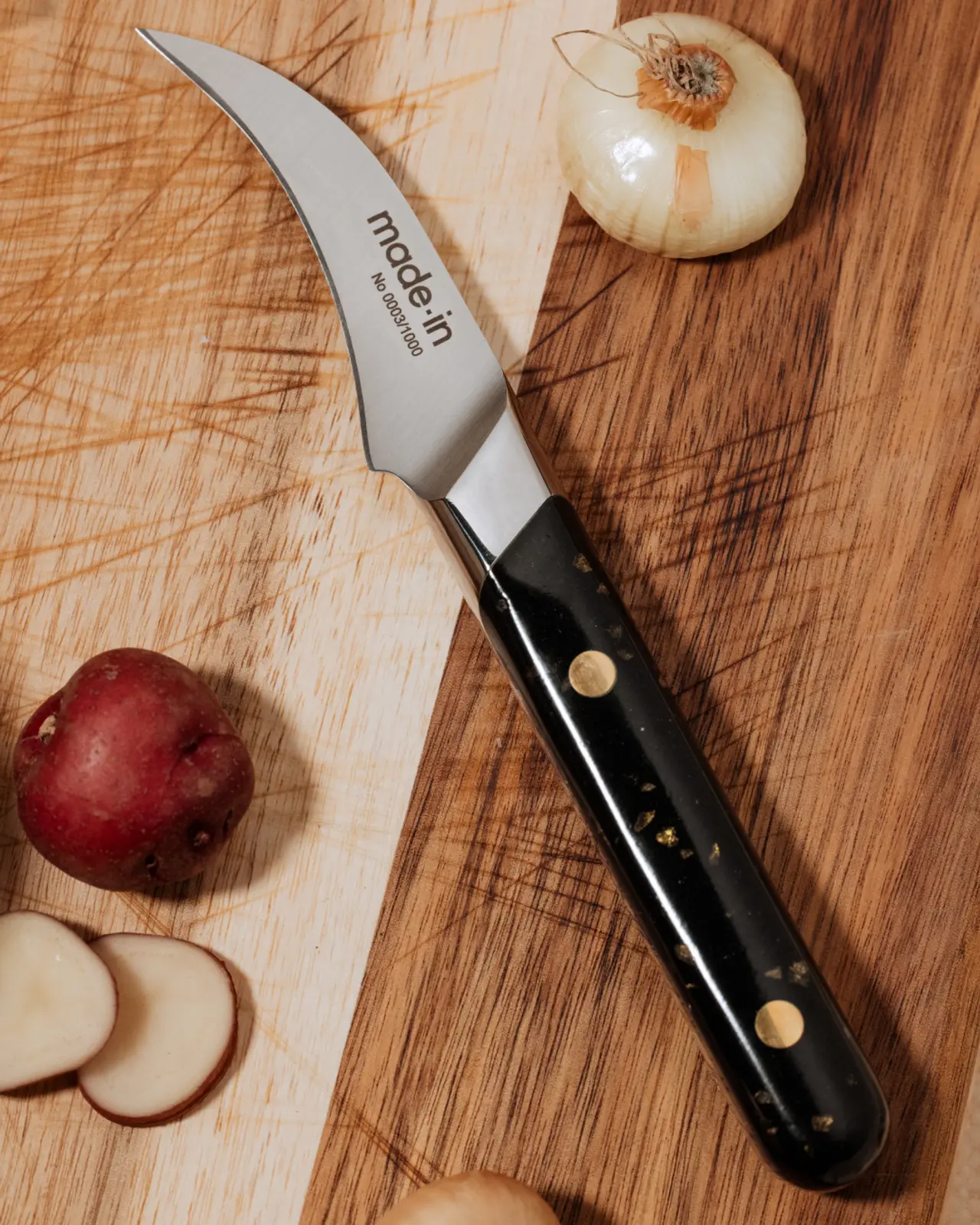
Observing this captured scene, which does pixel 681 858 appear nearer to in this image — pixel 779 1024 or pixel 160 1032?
pixel 779 1024

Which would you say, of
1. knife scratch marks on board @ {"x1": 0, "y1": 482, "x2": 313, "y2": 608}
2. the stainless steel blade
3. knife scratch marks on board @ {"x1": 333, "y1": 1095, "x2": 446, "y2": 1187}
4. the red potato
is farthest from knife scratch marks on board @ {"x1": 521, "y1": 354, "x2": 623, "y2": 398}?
knife scratch marks on board @ {"x1": 333, "y1": 1095, "x2": 446, "y2": 1187}

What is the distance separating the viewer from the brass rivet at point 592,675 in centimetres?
105

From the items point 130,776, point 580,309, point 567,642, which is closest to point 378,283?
point 580,309

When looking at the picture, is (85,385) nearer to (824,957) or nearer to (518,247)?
(518,247)

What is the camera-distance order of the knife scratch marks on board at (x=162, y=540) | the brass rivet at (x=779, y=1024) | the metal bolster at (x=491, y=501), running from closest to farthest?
the brass rivet at (x=779, y=1024) → the metal bolster at (x=491, y=501) → the knife scratch marks on board at (x=162, y=540)

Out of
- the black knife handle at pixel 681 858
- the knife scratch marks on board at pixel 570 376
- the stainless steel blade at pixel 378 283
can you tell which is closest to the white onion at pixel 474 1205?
the black knife handle at pixel 681 858

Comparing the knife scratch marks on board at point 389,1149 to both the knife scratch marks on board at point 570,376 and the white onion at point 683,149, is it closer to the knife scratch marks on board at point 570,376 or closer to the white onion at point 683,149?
the knife scratch marks on board at point 570,376

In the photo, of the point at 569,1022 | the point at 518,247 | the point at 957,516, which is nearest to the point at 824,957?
the point at 569,1022

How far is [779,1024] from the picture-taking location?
99cm

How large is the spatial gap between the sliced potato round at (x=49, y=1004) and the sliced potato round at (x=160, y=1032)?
0.04 m

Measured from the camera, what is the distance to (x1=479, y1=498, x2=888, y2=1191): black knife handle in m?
0.99

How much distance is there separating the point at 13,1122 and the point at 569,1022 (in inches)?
24.6

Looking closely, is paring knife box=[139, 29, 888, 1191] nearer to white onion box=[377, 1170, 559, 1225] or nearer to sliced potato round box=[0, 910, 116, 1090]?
white onion box=[377, 1170, 559, 1225]

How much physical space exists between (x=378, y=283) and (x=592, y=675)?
510mm
